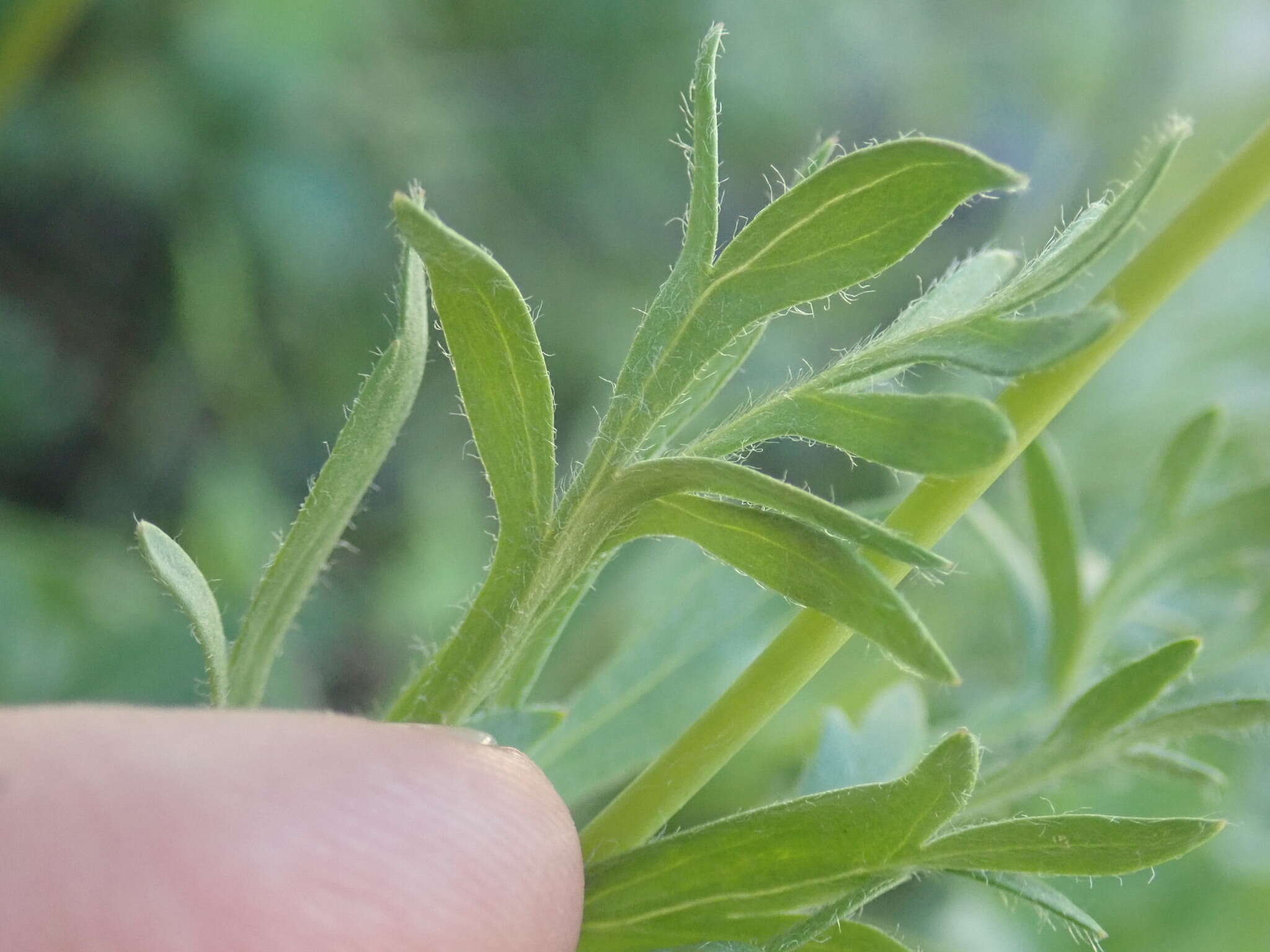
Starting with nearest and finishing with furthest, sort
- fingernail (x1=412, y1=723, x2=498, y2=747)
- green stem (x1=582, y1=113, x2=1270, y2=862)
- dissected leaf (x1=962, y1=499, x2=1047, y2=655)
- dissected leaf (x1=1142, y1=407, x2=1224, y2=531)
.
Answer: green stem (x1=582, y1=113, x2=1270, y2=862) → fingernail (x1=412, y1=723, x2=498, y2=747) → dissected leaf (x1=1142, y1=407, x2=1224, y2=531) → dissected leaf (x1=962, y1=499, x2=1047, y2=655)

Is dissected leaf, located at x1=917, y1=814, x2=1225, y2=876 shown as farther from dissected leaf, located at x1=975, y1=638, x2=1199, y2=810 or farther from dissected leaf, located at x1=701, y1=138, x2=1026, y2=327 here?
dissected leaf, located at x1=701, y1=138, x2=1026, y2=327

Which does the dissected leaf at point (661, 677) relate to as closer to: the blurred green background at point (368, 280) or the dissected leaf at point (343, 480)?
the dissected leaf at point (343, 480)

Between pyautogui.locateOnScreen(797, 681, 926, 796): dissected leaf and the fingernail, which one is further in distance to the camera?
pyautogui.locateOnScreen(797, 681, 926, 796): dissected leaf

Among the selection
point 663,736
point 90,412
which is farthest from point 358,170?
point 663,736

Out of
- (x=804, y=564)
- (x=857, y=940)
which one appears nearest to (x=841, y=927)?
(x=857, y=940)

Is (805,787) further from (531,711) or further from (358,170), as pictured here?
(358,170)

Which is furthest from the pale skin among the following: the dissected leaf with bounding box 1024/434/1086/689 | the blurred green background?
the blurred green background

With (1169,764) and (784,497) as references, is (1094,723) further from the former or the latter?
(784,497)
